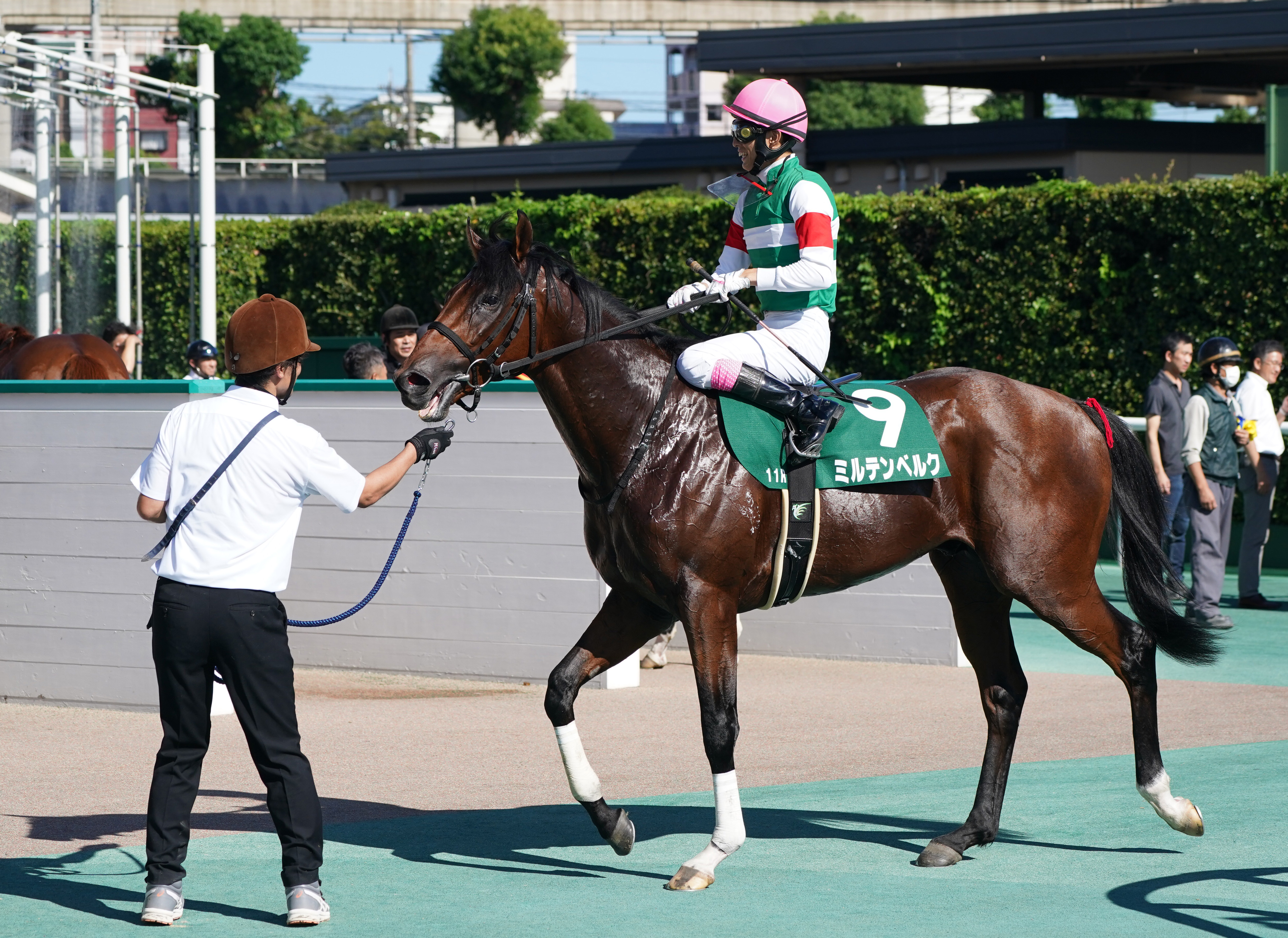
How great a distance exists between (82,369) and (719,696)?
7513 mm

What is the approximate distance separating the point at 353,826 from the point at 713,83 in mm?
96815

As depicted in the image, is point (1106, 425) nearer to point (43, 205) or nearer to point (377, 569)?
point (377, 569)

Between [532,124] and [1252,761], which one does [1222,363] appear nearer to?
[1252,761]

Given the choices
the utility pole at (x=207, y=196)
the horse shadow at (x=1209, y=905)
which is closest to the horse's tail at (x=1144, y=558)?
the horse shadow at (x=1209, y=905)

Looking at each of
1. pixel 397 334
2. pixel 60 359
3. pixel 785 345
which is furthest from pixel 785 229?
pixel 60 359

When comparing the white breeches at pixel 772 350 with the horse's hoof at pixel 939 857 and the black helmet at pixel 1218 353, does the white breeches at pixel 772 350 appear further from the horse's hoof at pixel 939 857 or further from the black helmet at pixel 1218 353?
the black helmet at pixel 1218 353

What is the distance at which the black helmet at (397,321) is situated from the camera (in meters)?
9.96

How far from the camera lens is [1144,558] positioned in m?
5.88

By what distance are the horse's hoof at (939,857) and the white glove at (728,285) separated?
1.93m

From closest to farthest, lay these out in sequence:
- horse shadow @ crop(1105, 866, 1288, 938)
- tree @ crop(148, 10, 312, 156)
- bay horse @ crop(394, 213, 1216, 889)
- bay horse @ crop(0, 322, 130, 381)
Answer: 1. horse shadow @ crop(1105, 866, 1288, 938)
2. bay horse @ crop(394, 213, 1216, 889)
3. bay horse @ crop(0, 322, 130, 381)
4. tree @ crop(148, 10, 312, 156)

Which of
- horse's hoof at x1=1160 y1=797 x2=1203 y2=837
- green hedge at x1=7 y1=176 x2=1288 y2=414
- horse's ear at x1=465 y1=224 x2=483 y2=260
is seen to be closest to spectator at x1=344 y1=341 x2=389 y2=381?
green hedge at x1=7 y1=176 x2=1288 y2=414

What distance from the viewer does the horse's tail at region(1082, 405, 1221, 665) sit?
5.86 metres

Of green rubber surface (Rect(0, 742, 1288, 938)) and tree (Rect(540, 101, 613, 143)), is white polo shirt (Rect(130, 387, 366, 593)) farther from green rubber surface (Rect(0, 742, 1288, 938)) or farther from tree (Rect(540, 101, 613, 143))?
tree (Rect(540, 101, 613, 143))

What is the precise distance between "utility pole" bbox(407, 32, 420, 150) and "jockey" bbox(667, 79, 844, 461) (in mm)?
62560
